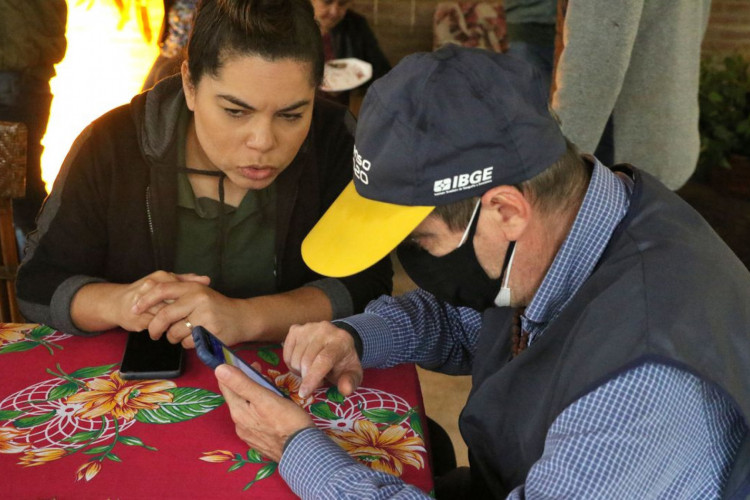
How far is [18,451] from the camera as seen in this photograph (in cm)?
116

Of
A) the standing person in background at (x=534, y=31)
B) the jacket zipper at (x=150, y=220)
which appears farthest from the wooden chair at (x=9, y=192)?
the standing person in background at (x=534, y=31)

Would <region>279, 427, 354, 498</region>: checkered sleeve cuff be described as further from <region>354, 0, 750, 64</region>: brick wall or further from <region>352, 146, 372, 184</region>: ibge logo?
<region>354, 0, 750, 64</region>: brick wall

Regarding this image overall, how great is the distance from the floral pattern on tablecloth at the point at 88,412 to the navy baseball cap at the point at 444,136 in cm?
41

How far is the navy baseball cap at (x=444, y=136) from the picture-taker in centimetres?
104

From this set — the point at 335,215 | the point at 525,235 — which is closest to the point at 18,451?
the point at 335,215

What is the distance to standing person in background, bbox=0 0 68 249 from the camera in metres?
2.84

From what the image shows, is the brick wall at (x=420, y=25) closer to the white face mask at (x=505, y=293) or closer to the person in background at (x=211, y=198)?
the person in background at (x=211, y=198)

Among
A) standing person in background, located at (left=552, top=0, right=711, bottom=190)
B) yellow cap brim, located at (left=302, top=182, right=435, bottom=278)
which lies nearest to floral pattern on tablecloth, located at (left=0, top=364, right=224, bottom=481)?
yellow cap brim, located at (left=302, top=182, right=435, bottom=278)

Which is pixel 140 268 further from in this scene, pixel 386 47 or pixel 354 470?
pixel 386 47

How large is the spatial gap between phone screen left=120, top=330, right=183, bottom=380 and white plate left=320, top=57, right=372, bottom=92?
98.3 inches

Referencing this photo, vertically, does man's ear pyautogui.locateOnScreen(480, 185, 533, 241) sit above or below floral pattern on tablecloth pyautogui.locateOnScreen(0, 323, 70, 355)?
above

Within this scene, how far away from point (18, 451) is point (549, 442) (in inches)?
30.2

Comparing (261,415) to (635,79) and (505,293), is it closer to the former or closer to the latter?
(505,293)

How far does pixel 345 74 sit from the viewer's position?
4000 mm
